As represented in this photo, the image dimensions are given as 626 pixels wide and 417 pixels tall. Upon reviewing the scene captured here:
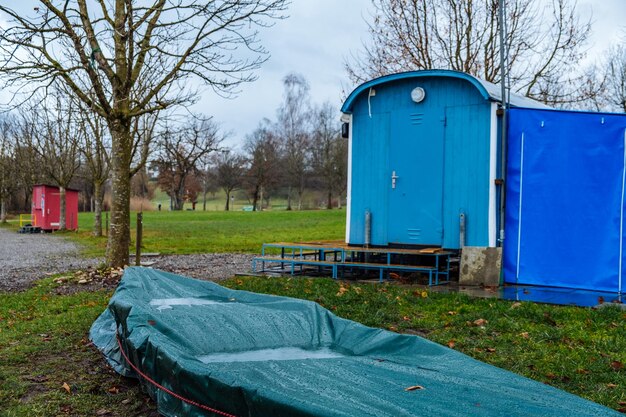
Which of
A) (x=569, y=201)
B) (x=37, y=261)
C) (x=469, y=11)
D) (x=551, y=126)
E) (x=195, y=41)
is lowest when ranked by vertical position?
(x=37, y=261)

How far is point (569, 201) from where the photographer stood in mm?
9367

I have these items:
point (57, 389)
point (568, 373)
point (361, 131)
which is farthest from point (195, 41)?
point (568, 373)

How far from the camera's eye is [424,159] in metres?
10.6

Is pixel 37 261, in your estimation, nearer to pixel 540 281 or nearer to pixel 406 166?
pixel 406 166

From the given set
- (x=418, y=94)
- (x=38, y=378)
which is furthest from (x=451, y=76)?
(x=38, y=378)

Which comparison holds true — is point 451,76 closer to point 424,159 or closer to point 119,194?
point 424,159

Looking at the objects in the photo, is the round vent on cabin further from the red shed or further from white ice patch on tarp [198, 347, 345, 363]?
the red shed

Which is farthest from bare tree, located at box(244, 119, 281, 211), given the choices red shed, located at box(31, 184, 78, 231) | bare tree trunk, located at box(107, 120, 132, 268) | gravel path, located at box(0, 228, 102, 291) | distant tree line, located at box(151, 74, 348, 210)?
bare tree trunk, located at box(107, 120, 132, 268)

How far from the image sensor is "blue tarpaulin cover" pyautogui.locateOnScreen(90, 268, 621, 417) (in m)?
3.09

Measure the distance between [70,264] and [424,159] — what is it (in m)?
8.93

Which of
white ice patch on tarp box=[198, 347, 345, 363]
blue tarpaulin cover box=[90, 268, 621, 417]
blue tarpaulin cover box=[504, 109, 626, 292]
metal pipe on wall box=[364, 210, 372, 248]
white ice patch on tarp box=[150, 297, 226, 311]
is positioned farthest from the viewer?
metal pipe on wall box=[364, 210, 372, 248]

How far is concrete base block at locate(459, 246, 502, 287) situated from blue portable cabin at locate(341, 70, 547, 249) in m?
0.39

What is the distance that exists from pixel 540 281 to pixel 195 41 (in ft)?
23.9

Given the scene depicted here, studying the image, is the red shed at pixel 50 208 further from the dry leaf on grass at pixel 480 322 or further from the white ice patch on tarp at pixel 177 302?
the dry leaf on grass at pixel 480 322
